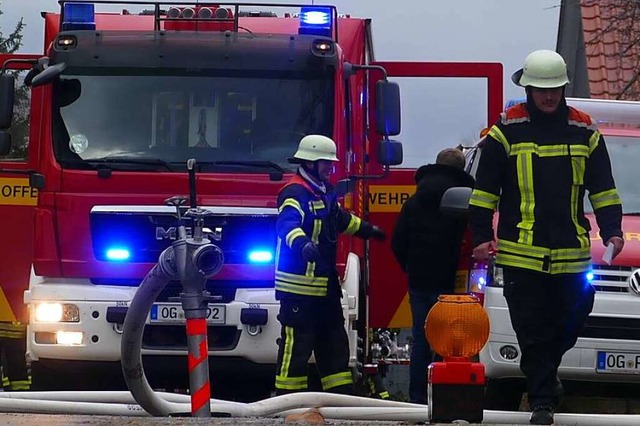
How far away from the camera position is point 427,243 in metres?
9.80

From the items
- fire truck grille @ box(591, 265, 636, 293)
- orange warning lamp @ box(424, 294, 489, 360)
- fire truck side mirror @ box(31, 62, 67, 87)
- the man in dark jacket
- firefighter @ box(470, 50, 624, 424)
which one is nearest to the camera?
orange warning lamp @ box(424, 294, 489, 360)

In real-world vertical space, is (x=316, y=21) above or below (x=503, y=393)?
above

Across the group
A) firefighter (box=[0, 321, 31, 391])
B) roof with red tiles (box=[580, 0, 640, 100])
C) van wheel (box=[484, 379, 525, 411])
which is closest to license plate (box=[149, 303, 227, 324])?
van wheel (box=[484, 379, 525, 411])

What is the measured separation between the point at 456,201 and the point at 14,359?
4664 millimetres

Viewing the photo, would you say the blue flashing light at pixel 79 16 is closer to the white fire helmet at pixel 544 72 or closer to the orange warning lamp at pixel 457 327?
the white fire helmet at pixel 544 72

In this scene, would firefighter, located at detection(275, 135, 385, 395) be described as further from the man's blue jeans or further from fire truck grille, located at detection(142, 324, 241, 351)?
the man's blue jeans

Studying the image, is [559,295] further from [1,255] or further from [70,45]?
[1,255]

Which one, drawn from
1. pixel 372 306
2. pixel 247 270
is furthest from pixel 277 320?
pixel 372 306

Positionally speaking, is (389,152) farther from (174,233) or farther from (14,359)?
(14,359)

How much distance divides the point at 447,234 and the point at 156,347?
241 centimetres

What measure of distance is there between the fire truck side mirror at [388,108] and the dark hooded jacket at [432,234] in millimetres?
782

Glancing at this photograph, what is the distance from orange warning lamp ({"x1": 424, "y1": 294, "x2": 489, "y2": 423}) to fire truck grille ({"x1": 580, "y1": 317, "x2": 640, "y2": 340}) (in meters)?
2.67

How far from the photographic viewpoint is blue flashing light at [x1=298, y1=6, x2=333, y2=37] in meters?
9.31

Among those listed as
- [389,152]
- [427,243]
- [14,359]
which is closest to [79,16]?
[389,152]
